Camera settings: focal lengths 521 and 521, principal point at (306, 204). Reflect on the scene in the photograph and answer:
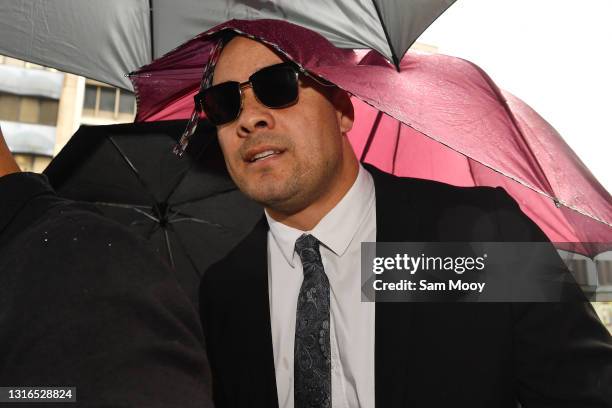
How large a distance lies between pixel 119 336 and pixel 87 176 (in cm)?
315

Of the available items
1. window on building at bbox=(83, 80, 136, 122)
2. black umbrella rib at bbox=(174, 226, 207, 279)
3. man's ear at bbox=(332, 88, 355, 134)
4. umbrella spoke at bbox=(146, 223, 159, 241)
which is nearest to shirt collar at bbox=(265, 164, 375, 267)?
man's ear at bbox=(332, 88, 355, 134)

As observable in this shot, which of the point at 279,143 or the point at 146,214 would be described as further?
the point at 146,214

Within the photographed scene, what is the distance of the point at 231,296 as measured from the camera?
8.38 feet

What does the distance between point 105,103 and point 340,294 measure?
32.5m

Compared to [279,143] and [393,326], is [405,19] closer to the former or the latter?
[279,143]

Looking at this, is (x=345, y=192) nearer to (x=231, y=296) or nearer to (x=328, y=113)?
(x=328, y=113)

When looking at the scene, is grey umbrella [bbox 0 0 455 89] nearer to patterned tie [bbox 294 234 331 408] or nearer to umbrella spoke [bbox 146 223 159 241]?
umbrella spoke [bbox 146 223 159 241]

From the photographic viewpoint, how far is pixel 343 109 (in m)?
2.66

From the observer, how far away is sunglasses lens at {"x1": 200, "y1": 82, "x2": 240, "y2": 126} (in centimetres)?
241

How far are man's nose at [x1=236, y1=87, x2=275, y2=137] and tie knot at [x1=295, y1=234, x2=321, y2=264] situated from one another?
537 mm

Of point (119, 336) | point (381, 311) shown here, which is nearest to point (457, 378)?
point (381, 311)

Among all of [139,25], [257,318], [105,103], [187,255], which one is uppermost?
[105,103]

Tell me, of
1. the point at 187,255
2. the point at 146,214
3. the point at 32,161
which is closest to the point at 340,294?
the point at 187,255

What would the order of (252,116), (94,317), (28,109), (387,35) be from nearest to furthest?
(94,317) → (252,116) → (387,35) → (28,109)
